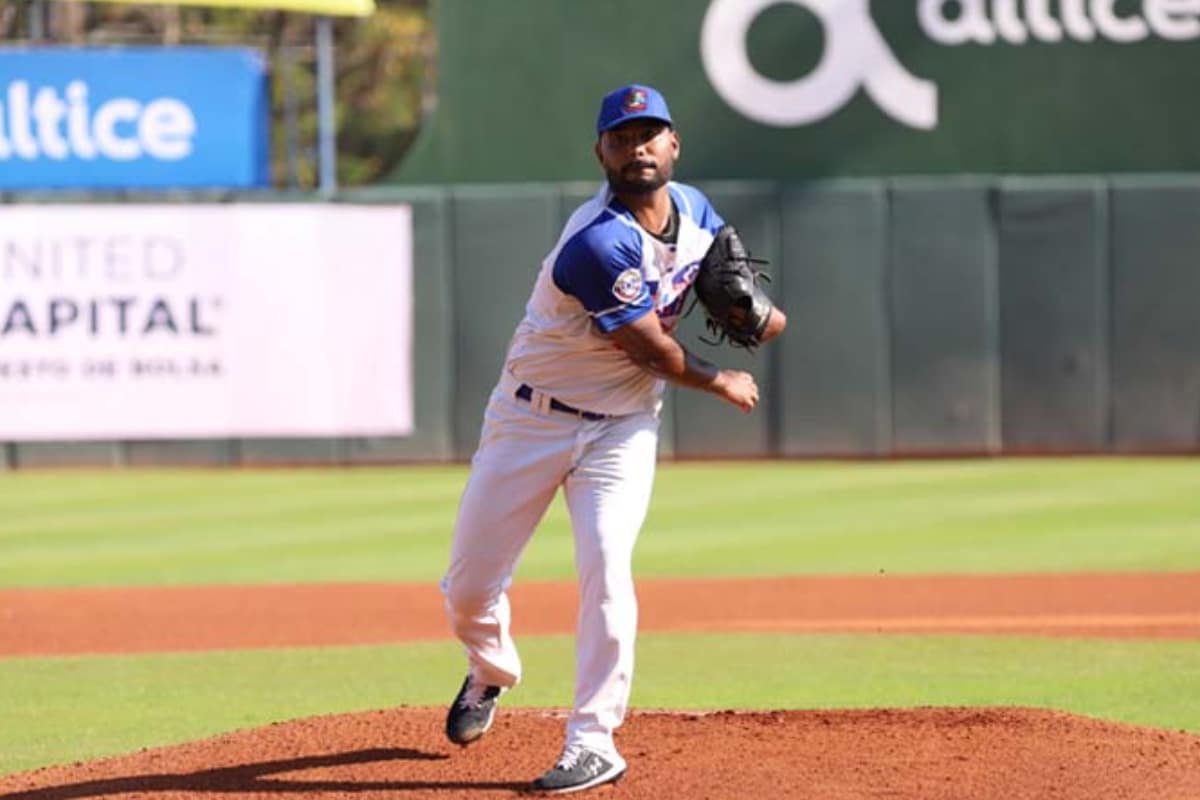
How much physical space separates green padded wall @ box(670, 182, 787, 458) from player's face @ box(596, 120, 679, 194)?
11.5 meters

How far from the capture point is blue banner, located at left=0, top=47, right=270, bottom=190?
58.5 ft

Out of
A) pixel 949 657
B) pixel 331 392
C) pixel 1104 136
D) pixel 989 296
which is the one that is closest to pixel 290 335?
pixel 331 392

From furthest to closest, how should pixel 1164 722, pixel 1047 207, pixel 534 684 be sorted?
pixel 1047 207 → pixel 534 684 → pixel 1164 722

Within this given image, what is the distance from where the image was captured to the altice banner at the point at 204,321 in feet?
57.4

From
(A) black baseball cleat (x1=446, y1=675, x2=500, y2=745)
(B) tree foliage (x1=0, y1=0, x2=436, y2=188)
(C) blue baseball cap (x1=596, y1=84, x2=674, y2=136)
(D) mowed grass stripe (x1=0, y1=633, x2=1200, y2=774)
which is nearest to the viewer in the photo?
(C) blue baseball cap (x1=596, y1=84, x2=674, y2=136)

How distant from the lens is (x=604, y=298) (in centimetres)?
584

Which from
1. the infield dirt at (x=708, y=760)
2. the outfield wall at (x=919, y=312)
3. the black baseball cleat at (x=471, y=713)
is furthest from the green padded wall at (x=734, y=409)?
the black baseball cleat at (x=471, y=713)

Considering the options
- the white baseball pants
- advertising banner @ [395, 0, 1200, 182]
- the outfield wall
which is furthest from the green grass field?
advertising banner @ [395, 0, 1200, 182]

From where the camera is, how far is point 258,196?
17.6m

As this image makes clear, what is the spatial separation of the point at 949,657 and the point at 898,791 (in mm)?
3252

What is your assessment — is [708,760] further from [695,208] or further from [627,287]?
[695,208]

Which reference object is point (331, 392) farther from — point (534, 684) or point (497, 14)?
point (534, 684)

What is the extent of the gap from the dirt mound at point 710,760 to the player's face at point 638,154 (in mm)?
1525

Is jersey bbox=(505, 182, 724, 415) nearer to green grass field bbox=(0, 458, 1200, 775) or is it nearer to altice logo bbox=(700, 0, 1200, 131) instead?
green grass field bbox=(0, 458, 1200, 775)
